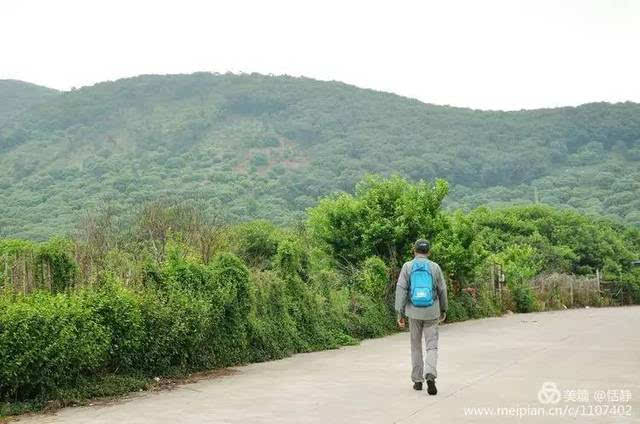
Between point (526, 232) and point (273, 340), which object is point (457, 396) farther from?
point (526, 232)

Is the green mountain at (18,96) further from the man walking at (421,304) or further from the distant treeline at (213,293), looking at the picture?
the man walking at (421,304)

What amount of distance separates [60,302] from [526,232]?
57.3m

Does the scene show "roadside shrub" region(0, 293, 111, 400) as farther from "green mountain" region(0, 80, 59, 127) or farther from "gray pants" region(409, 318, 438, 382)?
"green mountain" region(0, 80, 59, 127)

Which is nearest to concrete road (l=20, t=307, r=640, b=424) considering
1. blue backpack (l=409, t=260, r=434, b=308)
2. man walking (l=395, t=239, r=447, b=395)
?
man walking (l=395, t=239, r=447, b=395)

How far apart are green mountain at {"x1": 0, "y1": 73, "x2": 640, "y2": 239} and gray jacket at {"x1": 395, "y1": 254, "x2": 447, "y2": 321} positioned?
61.3 meters

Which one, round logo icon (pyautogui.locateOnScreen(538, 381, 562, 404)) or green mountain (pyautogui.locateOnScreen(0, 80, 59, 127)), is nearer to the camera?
round logo icon (pyautogui.locateOnScreen(538, 381, 562, 404))

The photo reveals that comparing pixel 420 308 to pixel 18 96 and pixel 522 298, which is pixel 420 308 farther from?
pixel 18 96

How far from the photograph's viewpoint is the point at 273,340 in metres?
15.4

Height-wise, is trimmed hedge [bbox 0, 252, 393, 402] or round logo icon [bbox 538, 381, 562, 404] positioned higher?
trimmed hedge [bbox 0, 252, 393, 402]

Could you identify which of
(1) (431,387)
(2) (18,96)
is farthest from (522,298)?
(2) (18,96)

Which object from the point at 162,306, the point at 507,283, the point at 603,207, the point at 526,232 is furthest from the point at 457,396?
the point at 603,207

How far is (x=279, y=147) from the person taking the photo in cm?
11300

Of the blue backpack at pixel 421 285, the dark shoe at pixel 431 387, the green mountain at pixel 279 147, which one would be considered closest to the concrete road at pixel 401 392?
the dark shoe at pixel 431 387

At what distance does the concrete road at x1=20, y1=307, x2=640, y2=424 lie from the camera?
9.11 meters
